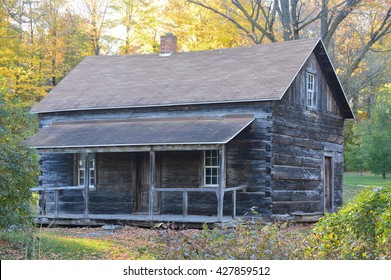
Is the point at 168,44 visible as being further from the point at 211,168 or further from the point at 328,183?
the point at 328,183

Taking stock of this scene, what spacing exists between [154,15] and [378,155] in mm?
20318

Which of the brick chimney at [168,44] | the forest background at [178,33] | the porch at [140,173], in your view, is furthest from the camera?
the forest background at [178,33]

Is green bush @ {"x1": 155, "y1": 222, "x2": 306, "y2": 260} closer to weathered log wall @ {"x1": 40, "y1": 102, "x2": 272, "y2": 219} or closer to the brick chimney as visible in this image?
weathered log wall @ {"x1": 40, "y1": 102, "x2": 272, "y2": 219}

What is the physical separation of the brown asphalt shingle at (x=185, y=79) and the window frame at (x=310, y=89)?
0.96 meters

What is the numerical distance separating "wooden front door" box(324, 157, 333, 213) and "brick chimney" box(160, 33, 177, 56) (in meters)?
7.73

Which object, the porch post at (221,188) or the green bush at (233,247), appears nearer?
the green bush at (233,247)

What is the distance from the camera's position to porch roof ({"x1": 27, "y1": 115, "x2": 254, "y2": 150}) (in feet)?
70.3

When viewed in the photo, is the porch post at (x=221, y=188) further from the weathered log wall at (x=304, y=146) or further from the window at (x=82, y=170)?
the window at (x=82, y=170)

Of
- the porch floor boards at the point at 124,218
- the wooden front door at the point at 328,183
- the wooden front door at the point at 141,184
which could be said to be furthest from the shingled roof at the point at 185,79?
the porch floor boards at the point at 124,218

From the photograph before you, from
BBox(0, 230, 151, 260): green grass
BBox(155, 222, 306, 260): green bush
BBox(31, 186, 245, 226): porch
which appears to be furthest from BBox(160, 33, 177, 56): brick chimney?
BBox(155, 222, 306, 260): green bush

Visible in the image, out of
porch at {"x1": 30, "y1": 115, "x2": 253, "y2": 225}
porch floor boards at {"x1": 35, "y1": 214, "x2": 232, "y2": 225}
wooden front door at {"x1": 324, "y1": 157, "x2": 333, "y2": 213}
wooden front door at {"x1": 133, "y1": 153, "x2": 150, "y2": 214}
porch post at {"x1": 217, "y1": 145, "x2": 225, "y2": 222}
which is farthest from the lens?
wooden front door at {"x1": 324, "y1": 157, "x2": 333, "y2": 213}

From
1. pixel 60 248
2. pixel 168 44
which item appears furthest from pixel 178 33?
pixel 60 248

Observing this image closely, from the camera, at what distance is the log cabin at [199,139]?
73.7 feet
